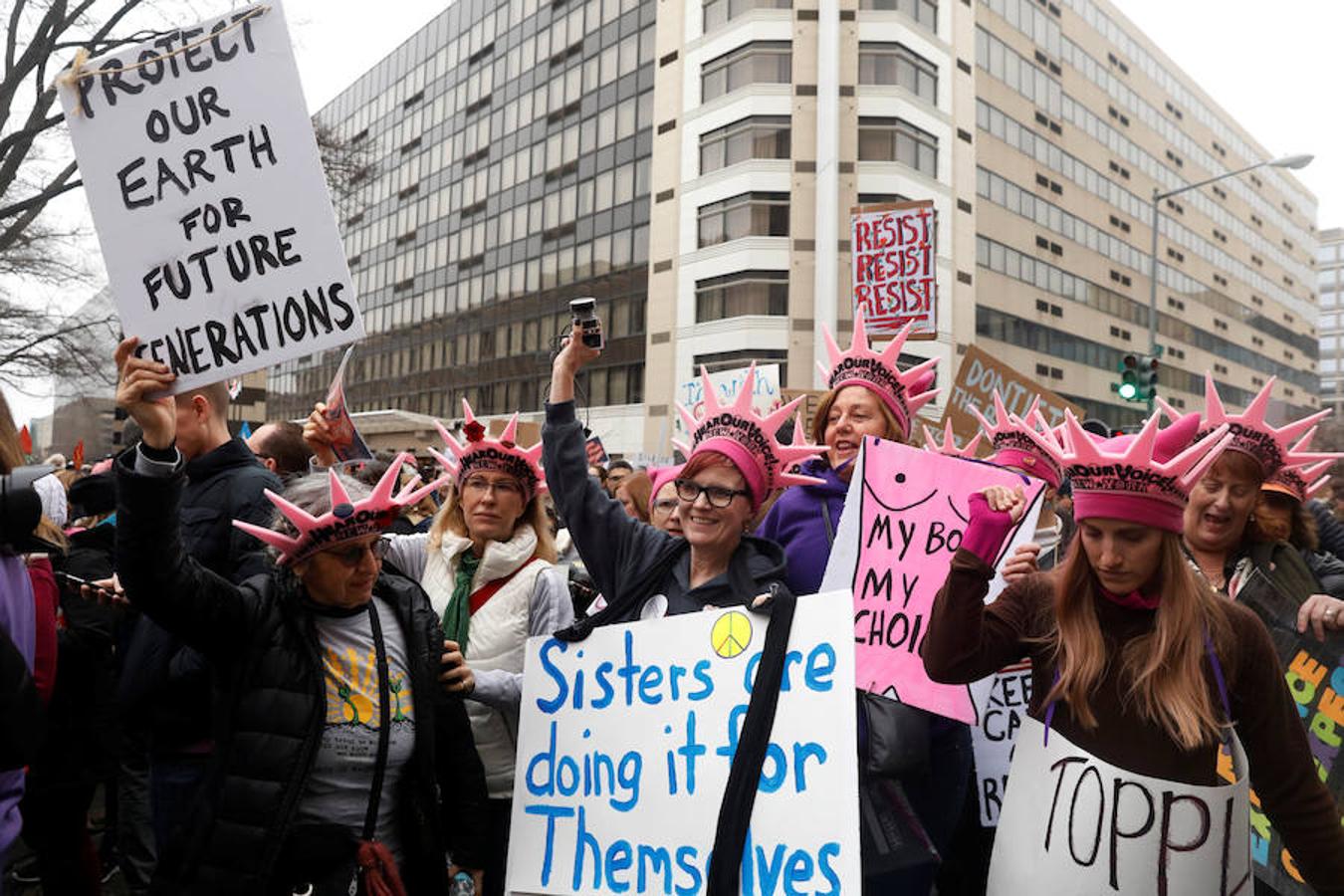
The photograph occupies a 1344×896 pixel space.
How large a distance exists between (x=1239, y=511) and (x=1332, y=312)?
14623 centimetres

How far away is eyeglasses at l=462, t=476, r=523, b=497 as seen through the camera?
3.72 m

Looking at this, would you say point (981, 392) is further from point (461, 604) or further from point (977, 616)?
point (977, 616)

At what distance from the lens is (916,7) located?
35.3 m

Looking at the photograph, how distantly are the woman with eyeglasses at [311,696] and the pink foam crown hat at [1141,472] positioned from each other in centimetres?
179

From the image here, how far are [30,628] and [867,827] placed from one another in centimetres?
221

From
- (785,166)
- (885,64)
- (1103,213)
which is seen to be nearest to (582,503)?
(785,166)

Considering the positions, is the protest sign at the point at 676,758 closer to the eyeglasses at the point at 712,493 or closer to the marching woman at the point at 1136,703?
the marching woman at the point at 1136,703

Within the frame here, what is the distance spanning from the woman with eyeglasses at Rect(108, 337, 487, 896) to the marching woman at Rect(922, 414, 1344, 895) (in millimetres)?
1442

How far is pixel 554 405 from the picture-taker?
3256mm

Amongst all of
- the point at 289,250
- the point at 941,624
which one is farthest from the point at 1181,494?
the point at 289,250

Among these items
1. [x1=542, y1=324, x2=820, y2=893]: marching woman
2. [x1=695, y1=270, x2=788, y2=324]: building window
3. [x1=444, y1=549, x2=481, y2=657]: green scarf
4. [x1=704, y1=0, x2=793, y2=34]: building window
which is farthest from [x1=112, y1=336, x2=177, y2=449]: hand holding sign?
[x1=704, y1=0, x2=793, y2=34]: building window

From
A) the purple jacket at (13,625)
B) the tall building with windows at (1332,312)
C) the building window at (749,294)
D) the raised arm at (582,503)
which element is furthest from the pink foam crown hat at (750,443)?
the tall building with windows at (1332,312)

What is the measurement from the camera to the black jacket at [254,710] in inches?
92.6

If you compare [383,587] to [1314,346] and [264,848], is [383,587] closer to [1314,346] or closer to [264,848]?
[264,848]
